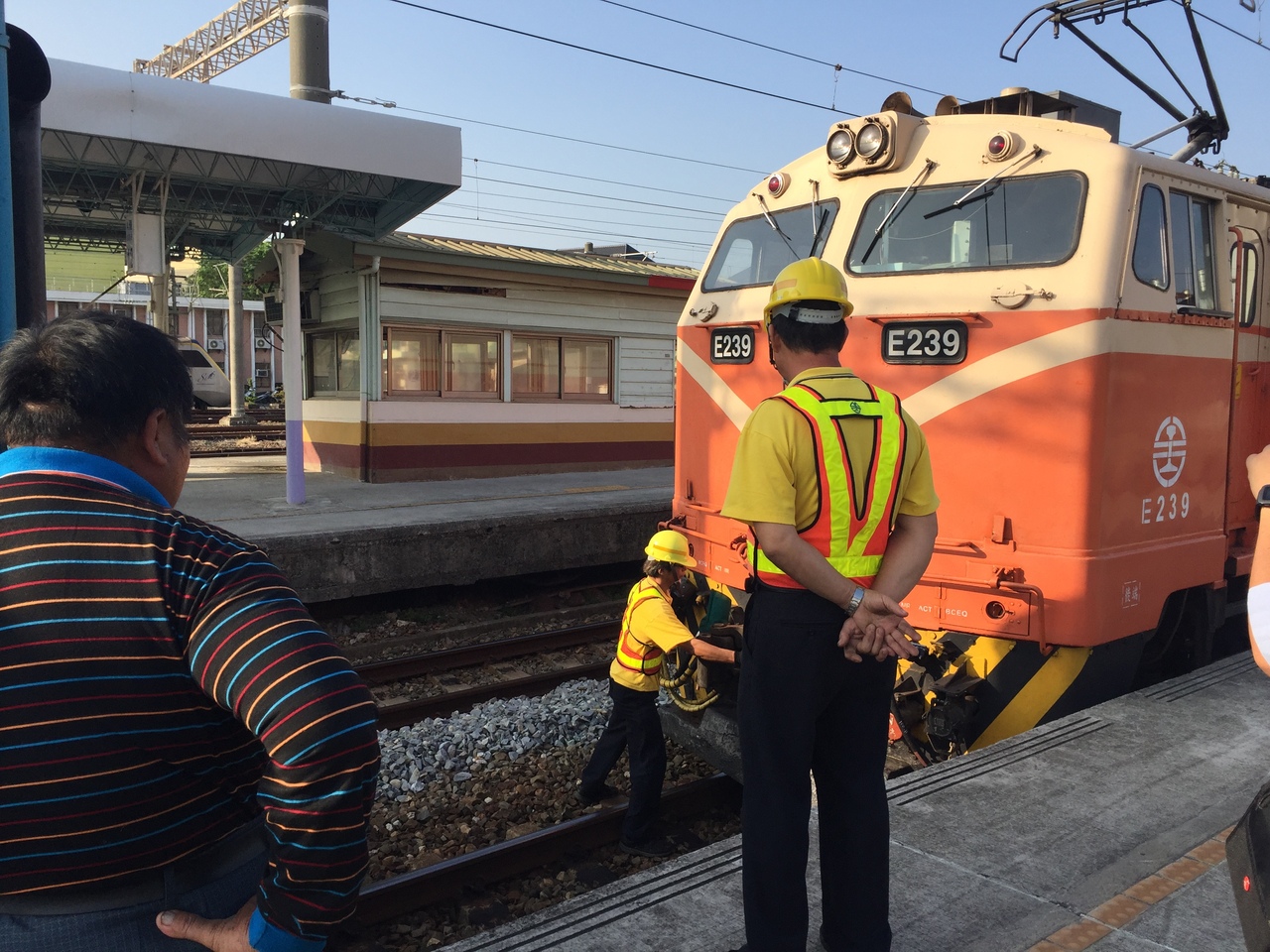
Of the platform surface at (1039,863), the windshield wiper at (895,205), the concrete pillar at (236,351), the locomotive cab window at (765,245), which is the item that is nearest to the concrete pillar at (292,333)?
the locomotive cab window at (765,245)

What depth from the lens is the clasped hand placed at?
99.5 inches

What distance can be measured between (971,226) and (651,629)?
8.33 ft

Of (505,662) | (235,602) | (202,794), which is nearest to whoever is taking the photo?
(235,602)

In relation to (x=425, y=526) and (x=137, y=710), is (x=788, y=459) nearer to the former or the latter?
(x=137, y=710)

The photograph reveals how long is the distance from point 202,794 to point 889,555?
1886 mm

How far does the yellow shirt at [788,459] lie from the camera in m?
2.56

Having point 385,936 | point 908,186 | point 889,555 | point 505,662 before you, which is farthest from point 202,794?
point 505,662

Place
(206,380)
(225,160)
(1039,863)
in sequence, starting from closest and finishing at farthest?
(1039,863), (225,160), (206,380)

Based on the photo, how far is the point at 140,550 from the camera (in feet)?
4.67

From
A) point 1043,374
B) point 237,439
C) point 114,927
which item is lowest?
point 237,439

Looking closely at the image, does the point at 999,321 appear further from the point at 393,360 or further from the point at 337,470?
the point at 337,470

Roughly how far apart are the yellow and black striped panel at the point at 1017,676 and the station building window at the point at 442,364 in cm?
1049

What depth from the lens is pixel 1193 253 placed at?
4879mm

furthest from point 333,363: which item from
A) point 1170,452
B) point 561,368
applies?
point 1170,452
